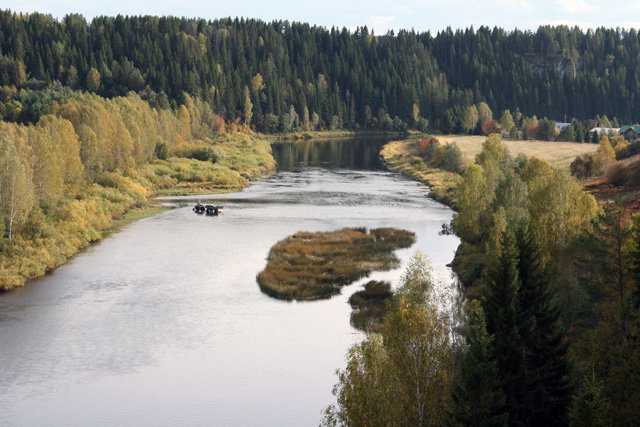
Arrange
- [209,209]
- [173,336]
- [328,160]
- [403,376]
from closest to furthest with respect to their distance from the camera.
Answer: [403,376]
[173,336]
[209,209]
[328,160]

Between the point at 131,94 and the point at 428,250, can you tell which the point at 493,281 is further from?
the point at 131,94

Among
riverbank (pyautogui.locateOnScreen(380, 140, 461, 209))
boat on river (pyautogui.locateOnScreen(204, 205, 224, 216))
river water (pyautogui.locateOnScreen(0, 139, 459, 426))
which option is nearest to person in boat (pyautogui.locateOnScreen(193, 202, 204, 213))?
boat on river (pyautogui.locateOnScreen(204, 205, 224, 216))

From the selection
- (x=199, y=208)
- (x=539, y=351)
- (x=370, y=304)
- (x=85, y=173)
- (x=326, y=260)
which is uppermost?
(x=85, y=173)

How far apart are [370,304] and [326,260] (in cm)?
1436

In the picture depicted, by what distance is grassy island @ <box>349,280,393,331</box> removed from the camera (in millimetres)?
51562

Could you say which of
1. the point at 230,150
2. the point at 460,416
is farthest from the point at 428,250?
the point at 230,150

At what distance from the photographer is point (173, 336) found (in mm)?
49250

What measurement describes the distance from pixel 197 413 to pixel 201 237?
42.5 metres

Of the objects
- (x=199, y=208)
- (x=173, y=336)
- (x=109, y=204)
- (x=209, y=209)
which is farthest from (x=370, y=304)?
(x=109, y=204)

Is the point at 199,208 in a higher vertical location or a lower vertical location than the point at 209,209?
lower

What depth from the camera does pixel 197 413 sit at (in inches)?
1532

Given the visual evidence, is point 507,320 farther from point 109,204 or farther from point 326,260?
point 109,204

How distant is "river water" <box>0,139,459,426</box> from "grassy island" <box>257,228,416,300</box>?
1506 millimetres

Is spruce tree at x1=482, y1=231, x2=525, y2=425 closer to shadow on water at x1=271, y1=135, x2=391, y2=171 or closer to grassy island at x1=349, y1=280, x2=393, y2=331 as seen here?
grassy island at x1=349, y1=280, x2=393, y2=331
